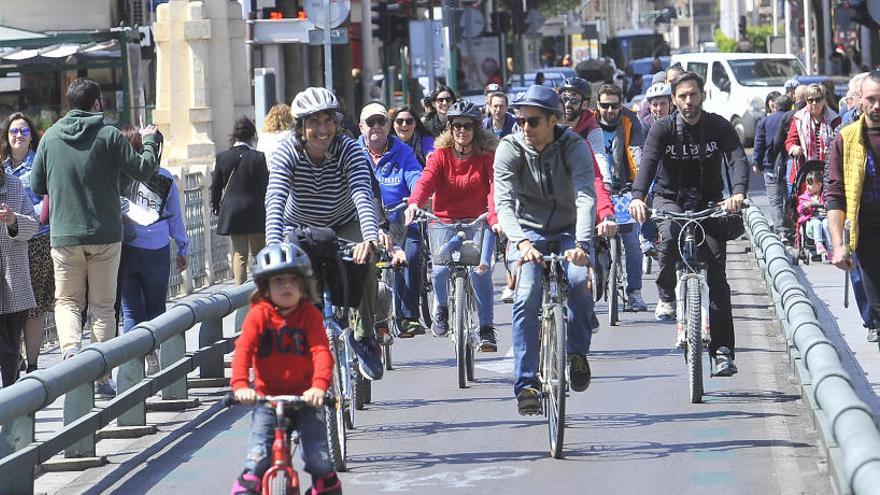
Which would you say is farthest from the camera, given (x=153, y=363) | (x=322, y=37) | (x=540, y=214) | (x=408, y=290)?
(x=322, y=37)

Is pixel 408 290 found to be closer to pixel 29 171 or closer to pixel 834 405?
pixel 29 171

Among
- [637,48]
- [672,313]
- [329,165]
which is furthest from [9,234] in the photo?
[637,48]

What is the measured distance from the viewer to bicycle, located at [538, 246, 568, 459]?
9186mm

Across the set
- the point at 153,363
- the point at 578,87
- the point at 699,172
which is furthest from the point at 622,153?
the point at 153,363

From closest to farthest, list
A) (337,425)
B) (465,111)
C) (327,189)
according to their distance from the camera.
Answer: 1. (337,425)
2. (327,189)
3. (465,111)

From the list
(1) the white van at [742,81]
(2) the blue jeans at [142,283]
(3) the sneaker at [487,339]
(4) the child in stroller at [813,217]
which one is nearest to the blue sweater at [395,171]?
(2) the blue jeans at [142,283]

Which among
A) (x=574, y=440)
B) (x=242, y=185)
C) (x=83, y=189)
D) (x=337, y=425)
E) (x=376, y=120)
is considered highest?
(x=376, y=120)

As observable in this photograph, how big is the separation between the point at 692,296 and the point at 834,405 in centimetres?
390

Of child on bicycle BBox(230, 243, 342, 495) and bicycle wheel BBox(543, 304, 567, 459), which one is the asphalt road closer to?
bicycle wheel BBox(543, 304, 567, 459)

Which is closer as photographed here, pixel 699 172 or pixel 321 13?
pixel 699 172

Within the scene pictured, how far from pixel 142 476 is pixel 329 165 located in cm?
184

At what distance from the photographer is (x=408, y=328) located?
1417 centimetres

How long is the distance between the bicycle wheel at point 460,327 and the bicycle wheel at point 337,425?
8.41 feet

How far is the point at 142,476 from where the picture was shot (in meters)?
9.49
